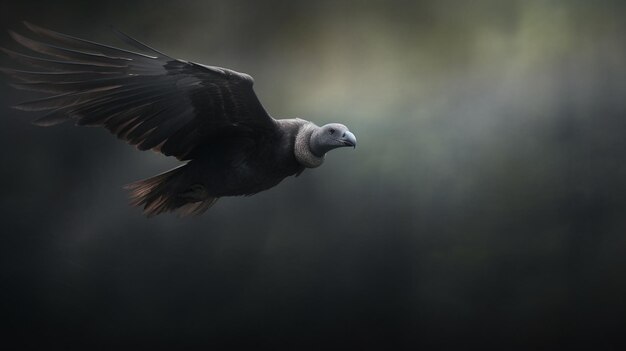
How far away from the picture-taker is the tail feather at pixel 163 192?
3.42 meters

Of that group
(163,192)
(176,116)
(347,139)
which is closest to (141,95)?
(176,116)

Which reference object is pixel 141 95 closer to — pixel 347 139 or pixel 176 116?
pixel 176 116

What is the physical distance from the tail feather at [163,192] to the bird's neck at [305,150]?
0.45 m

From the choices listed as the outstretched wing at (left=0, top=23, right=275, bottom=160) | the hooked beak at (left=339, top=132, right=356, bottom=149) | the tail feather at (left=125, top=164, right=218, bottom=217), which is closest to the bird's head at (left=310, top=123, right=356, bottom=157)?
the hooked beak at (left=339, top=132, right=356, bottom=149)

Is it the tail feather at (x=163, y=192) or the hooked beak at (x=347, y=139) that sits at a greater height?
the hooked beak at (x=347, y=139)

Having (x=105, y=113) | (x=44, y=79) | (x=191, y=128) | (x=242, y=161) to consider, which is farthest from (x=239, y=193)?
(x=44, y=79)

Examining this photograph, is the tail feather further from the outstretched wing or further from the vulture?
the outstretched wing

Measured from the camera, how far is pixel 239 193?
341cm

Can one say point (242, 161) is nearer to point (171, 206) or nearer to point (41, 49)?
point (171, 206)

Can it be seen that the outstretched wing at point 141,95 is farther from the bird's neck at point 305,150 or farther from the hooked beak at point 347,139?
the hooked beak at point 347,139

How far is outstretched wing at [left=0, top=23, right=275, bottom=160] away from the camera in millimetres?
2863

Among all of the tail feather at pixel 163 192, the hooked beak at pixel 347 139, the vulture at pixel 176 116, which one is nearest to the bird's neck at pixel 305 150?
the vulture at pixel 176 116

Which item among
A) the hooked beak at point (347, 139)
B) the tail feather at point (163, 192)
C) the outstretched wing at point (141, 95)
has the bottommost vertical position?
the tail feather at point (163, 192)

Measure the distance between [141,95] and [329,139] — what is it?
31.8 inches
